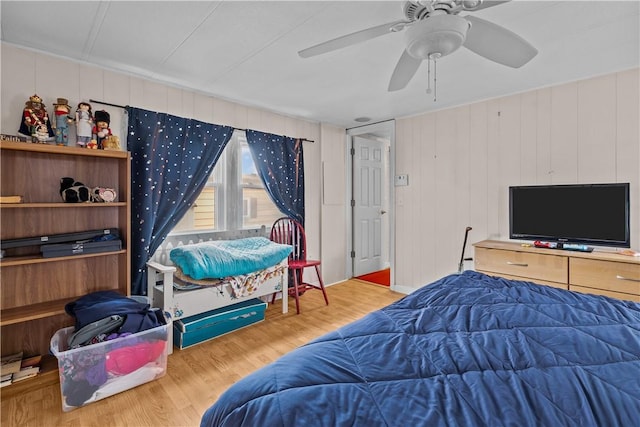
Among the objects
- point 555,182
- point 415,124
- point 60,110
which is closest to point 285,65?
point 60,110

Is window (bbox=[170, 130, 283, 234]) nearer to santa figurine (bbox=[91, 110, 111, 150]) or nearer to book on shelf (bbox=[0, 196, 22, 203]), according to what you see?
santa figurine (bbox=[91, 110, 111, 150])

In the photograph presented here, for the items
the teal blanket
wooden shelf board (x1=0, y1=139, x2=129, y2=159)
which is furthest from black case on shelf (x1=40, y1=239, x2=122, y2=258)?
wooden shelf board (x1=0, y1=139, x2=129, y2=159)

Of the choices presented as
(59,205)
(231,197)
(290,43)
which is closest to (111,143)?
(59,205)

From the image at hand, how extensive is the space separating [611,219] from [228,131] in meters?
3.56

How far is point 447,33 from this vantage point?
1345mm

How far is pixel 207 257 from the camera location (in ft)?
8.76

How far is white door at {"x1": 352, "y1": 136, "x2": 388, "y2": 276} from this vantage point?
188 inches

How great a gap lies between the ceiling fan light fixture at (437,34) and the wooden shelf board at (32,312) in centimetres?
274

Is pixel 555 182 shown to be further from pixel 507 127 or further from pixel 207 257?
pixel 207 257

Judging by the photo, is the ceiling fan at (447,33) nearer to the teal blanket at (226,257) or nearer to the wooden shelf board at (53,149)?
the wooden shelf board at (53,149)

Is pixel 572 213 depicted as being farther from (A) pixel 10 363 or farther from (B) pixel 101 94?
(A) pixel 10 363

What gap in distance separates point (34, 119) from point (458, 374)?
288cm

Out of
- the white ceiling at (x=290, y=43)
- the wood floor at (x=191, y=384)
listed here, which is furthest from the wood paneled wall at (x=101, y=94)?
the wood floor at (x=191, y=384)

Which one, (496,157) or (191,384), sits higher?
(496,157)
